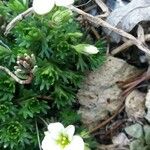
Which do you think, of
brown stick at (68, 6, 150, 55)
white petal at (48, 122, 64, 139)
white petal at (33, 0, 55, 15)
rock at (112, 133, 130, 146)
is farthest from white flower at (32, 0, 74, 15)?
rock at (112, 133, 130, 146)

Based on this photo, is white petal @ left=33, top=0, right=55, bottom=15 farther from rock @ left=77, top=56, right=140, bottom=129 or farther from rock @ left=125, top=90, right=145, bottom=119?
rock @ left=125, top=90, right=145, bottom=119

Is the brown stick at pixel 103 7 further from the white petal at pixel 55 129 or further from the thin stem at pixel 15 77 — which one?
the white petal at pixel 55 129

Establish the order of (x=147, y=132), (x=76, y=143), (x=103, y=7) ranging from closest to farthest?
1. (x=76, y=143)
2. (x=147, y=132)
3. (x=103, y=7)

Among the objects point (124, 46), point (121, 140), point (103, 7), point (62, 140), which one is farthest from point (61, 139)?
point (103, 7)

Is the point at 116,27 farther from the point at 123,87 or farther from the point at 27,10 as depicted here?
the point at 27,10

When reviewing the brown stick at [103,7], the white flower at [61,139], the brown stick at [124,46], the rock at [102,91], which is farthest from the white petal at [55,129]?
the brown stick at [103,7]

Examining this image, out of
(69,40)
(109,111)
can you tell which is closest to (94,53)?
(69,40)

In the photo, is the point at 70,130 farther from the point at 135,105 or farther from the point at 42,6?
the point at 42,6
